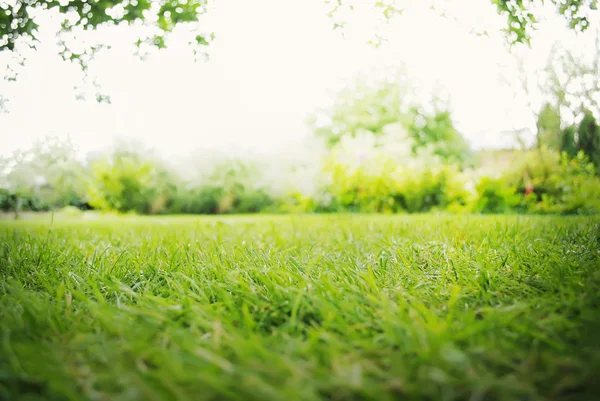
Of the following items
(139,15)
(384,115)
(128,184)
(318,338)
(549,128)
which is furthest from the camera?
(384,115)

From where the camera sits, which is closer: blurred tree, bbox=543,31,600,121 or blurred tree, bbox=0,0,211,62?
blurred tree, bbox=0,0,211,62

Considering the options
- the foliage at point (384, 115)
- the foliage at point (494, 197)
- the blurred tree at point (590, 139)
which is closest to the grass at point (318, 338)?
the foliage at point (494, 197)

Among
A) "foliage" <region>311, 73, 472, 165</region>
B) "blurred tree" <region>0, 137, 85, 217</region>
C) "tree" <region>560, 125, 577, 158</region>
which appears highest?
"foliage" <region>311, 73, 472, 165</region>

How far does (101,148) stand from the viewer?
7.85 m

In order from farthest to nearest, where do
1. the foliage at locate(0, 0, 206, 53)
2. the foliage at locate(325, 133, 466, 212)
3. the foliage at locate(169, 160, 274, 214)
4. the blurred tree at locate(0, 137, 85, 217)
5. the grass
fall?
the foliage at locate(169, 160, 274, 214)
the foliage at locate(325, 133, 466, 212)
the blurred tree at locate(0, 137, 85, 217)
the foliage at locate(0, 0, 206, 53)
the grass

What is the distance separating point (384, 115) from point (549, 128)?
5.64m

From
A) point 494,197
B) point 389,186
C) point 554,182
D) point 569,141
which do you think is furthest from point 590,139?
point 389,186

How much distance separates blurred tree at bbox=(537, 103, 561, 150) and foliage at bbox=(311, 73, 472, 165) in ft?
14.9

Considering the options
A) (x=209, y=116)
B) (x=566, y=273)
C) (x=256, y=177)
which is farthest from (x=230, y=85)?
(x=566, y=273)

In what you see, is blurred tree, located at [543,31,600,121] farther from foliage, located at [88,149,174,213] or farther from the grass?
foliage, located at [88,149,174,213]

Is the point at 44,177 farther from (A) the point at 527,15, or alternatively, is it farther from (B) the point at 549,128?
(B) the point at 549,128

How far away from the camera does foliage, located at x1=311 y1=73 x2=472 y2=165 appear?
12336 millimetres


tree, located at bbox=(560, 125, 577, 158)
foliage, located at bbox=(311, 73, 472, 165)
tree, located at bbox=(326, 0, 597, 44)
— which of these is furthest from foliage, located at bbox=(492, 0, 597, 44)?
foliage, located at bbox=(311, 73, 472, 165)

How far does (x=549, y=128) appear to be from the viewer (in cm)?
726
